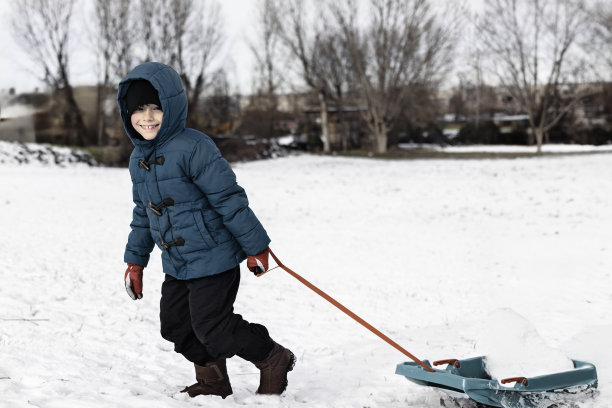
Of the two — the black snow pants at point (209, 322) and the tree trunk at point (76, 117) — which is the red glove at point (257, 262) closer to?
the black snow pants at point (209, 322)

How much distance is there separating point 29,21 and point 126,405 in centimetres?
2521

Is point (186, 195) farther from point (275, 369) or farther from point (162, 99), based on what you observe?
point (275, 369)

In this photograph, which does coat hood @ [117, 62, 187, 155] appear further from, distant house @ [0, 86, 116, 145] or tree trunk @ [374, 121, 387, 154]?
tree trunk @ [374, 121, 387, 154]

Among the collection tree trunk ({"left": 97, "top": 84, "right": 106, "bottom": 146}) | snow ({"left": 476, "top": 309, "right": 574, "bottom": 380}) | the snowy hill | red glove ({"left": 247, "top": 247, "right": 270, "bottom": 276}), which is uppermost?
tree trunk ({"left": 97, "top": 84, "right": 106, "bottom": 146})

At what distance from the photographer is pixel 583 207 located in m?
11.4

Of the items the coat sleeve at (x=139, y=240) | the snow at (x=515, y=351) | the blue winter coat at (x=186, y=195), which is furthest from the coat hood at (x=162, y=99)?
the snow at (x=515, y=351)

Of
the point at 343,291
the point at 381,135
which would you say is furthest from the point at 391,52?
the point at 343,291

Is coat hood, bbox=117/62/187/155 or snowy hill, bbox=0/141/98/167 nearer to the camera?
coat hood, bbox=117/62/187/155

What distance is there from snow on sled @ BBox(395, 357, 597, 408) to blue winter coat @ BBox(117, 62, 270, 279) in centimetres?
112

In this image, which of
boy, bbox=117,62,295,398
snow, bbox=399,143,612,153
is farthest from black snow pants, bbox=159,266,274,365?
snow, bbox=399,143,612,153

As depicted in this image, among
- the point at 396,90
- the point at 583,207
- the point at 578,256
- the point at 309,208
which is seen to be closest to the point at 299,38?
the point at 396,90

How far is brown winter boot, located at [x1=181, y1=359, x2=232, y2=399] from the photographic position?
3.31 metres

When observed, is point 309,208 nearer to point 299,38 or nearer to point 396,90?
point 396,90

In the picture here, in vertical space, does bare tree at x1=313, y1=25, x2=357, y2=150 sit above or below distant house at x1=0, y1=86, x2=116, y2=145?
above
